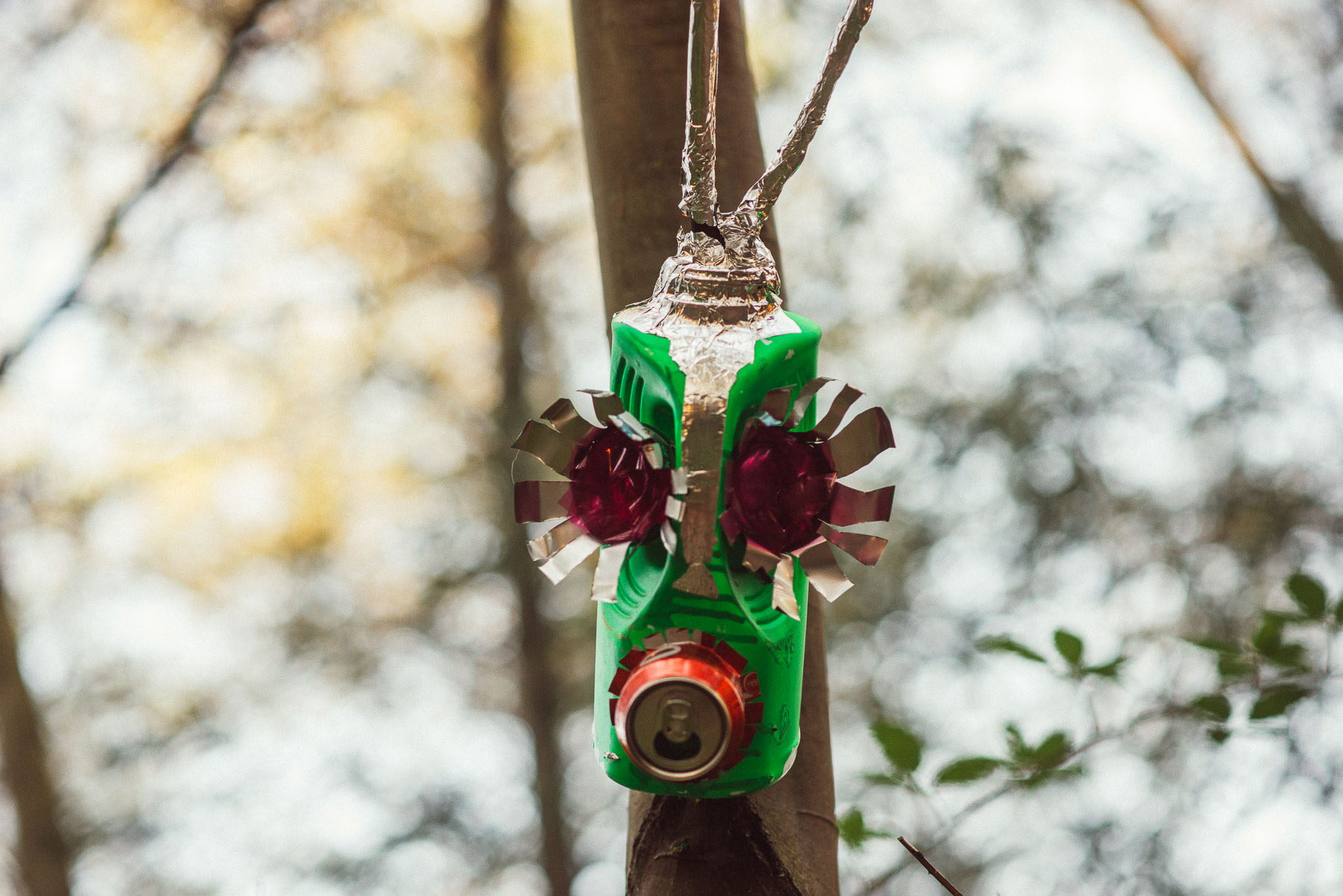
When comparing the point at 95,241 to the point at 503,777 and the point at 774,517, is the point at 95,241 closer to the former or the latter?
the point at 503,777

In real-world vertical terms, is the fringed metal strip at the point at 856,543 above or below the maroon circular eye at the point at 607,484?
below

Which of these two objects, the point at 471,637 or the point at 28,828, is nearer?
the point at 28,828

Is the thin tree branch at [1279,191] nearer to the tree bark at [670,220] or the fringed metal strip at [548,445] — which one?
the tree bark at [670,220]

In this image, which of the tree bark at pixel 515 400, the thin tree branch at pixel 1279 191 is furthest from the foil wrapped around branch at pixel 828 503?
A: the tree bark at pixel 515 400

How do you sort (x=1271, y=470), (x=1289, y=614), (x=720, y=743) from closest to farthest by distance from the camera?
(x=720, y=743) → (x=1289, y=614) → (x=1271, y=470)

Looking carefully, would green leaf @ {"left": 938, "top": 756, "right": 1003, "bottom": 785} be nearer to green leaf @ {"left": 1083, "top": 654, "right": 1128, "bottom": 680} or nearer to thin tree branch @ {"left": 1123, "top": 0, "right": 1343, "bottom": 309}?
green leaf @ {"left": 1083, "top": 654, "right": 1128, "bottom": 680}

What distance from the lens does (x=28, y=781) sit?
180 cm

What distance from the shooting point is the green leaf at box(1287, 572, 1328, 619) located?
830 mm

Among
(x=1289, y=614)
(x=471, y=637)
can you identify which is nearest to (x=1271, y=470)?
(x=1289, y=614)

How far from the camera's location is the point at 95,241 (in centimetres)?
177

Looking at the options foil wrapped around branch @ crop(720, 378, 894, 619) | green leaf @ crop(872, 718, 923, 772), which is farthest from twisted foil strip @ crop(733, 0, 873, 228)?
green leaf @ crop(872, 718, 923, 772)

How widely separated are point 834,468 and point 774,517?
1.8 inches

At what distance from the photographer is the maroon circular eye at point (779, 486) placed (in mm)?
594

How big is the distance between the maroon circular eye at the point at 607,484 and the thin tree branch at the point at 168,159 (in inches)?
59.1
